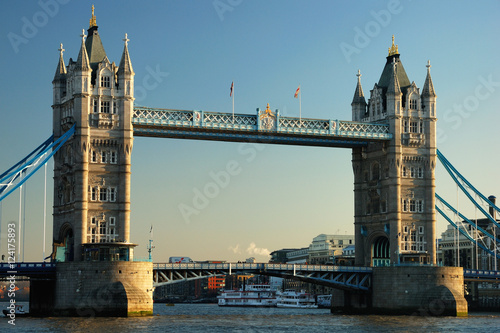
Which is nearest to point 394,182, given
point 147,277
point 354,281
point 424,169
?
point 424,169

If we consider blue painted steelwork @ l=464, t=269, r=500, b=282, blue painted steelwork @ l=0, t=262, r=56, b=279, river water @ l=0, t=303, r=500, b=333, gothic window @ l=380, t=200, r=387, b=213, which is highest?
gothic window @ l=380, t=200, r=387, b=213

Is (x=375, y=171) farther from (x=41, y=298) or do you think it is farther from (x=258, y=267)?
(x=41, y=298)

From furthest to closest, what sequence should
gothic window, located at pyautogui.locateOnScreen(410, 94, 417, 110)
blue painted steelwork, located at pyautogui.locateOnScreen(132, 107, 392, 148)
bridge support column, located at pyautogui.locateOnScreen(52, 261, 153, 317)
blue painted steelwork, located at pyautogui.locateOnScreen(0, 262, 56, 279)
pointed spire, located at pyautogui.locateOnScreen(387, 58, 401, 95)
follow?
gothic window, located at pyautogui.locateOnScreen(410, 94, 417, 110) → pointed spire, located at pyautogui.locateOnScreen(387, 58, 401, 95) → blue painted steelwork, located at pyautogui.locateOnScreen(132, 107, 392, 148) → bridge support column, located at pyautogui.locateOnScreen(52, 261, 153, 317) → blue painted steelwork, located at pyautogui.locateOnScreen(0, 262, 56, 279)

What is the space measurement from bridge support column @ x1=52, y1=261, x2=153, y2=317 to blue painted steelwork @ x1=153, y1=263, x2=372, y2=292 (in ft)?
20.4

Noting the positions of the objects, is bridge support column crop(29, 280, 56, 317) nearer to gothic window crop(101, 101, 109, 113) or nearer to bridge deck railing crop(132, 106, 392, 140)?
gothic window crop(101, 101, 109, 113)

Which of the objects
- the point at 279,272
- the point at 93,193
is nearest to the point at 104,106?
the point at 93,193

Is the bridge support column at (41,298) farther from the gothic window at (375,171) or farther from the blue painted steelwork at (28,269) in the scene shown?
the gothic window at (375,171)

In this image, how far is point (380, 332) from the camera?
313 ft

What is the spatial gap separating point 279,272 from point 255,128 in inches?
760

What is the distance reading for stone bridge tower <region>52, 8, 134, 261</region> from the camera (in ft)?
379

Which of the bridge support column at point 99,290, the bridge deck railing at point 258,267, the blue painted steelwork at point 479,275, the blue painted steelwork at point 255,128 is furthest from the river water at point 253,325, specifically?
the blue painted steelwork at point 255,128

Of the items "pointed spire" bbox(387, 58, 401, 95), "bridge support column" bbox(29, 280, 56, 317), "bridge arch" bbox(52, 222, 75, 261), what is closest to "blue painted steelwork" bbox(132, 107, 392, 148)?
"pointed spire" bbox(387, 58, 401, 95)

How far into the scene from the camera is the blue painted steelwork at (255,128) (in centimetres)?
12050

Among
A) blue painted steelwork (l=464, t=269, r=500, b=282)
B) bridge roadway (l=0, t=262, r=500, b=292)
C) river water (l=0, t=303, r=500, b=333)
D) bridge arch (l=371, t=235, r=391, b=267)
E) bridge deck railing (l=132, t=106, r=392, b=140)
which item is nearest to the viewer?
river water (l=0, t=303, r=500, b=333)
